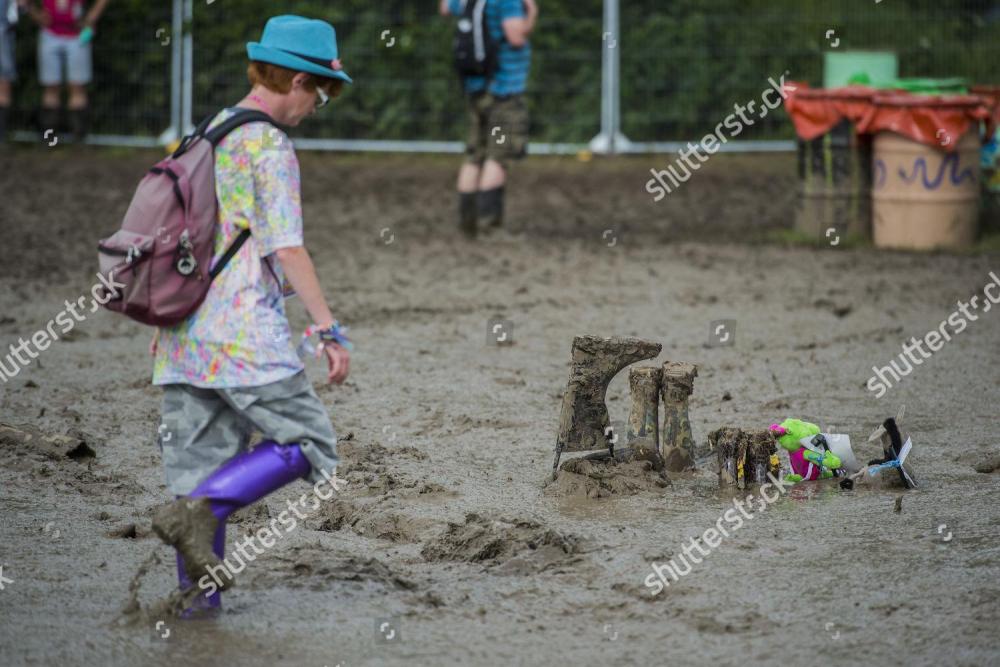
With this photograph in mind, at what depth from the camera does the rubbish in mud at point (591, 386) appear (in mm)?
5461

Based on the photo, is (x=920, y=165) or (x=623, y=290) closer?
(x=623, y=290)

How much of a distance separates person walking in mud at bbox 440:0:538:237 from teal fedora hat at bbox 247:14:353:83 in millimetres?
7013

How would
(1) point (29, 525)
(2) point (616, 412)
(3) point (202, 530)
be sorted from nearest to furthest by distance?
1. (3) point (202, 530)
2. (1) point (29, 525)
3. (2) point (616, 412)

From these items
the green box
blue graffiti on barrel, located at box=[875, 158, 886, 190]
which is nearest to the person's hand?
blue graffiti on barrel, located at box=[875, 158, 886, 190]

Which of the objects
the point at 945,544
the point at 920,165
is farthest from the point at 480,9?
the point at 945,544

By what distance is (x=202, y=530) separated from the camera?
4.04m

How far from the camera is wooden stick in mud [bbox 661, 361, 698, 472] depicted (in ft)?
18.5

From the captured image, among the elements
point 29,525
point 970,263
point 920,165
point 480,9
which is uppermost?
point 480,9

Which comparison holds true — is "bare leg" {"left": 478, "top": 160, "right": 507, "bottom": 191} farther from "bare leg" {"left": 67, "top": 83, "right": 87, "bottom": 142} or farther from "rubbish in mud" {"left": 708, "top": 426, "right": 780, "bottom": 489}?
"bare leg" {"left": 67, "top": 83, "right": 87, "bottom": 142}

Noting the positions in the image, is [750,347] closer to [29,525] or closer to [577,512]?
[577,512]

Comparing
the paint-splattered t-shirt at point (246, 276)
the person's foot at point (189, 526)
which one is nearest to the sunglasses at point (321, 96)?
the paint-splattered t-shirt at point (246, 276)

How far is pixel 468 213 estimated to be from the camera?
11781 millimetres

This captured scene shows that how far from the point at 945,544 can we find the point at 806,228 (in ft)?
23.2

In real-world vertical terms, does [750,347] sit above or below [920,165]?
below
